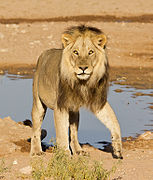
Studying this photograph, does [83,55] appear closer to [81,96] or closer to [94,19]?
[81,96]

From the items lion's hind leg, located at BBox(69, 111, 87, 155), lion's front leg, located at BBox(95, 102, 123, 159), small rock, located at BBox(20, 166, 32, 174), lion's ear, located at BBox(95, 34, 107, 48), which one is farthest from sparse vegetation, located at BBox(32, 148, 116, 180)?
lion's hind leg, located at BBox(69, 111, 87, 155)

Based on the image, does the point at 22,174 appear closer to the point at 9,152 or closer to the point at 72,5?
the point at 9,152

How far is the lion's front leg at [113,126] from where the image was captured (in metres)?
6.46

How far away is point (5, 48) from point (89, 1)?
16657 millimetres

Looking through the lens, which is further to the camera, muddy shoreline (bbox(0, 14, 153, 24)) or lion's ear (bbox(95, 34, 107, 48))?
muddy shoreline (bbox(0, 14, 153, 24))

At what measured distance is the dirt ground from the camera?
267 inches

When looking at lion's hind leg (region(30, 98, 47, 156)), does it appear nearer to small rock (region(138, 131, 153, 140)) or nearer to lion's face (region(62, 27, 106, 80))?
lion's face (region(62, 27, 106, 80))

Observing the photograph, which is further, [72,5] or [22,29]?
[72,5]

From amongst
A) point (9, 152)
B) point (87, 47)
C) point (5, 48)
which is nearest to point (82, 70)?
point (87, 47)

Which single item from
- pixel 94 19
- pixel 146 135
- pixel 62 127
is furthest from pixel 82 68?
pixel 94 19

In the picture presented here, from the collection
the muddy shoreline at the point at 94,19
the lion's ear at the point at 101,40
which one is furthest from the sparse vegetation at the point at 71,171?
the muddy shoreline at the point at 94,19

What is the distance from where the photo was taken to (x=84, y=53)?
6.14 metres

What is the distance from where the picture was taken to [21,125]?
8703 mm

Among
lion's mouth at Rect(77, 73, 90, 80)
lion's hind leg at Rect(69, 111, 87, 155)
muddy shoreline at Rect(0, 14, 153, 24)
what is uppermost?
lion's mouth at Rect(77, 73, 90, 80)
